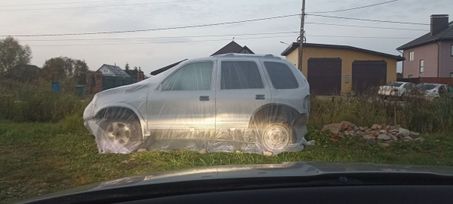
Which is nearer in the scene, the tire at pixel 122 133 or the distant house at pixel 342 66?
the tire at pixel 122 133

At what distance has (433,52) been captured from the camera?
2121 inches

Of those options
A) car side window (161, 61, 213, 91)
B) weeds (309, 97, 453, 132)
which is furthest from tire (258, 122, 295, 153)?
weeds (309, 97, 453, 132)

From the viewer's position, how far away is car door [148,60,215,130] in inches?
380

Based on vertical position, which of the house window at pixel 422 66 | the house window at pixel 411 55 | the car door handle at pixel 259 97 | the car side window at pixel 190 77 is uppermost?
the house window at pixel 411 55

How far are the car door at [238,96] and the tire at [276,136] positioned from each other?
0.37m

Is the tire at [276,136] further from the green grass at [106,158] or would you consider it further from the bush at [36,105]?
the bush at [36,105]

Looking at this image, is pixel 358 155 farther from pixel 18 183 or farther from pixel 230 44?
pixel 230 44

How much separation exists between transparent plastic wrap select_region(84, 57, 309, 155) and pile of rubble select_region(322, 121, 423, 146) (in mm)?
2361

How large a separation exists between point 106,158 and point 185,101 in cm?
161

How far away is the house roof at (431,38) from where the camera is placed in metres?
51.8

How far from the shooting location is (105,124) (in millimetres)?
9961

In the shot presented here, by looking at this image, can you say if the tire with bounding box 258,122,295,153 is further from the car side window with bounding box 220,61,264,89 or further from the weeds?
the weeds

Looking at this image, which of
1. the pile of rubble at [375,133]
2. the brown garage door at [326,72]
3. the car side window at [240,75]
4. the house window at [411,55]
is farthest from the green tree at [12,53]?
the car side window at [240,75]

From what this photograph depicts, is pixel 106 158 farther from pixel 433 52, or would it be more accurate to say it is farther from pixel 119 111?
pixel 433 52
